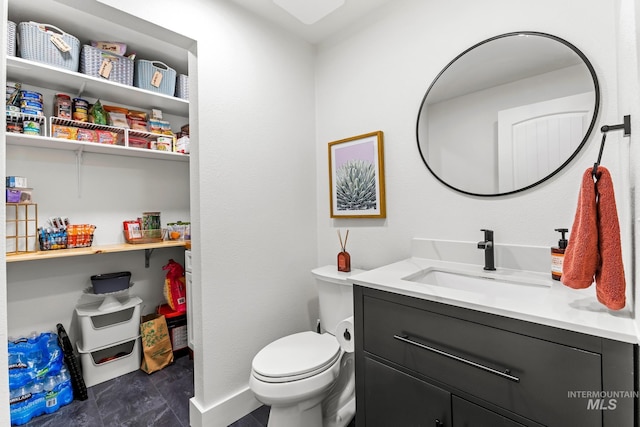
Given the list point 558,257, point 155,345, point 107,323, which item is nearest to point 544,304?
point 558,257

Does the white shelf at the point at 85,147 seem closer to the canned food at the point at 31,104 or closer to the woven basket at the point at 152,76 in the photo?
the canned food at the point at 31,104

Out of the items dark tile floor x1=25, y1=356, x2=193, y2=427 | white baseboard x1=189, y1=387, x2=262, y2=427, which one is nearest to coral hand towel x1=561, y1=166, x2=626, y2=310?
white baseboard x1=189, y1=387, x2=262, y2=427

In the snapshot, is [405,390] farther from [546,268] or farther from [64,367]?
[64,367]

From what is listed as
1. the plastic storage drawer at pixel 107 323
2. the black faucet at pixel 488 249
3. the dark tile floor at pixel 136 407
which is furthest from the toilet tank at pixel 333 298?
the plastic storage drawer at pixel 107 323

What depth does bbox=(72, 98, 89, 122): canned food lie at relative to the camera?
1.99 metres

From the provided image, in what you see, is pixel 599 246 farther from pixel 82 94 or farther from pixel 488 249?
pixel 82 94

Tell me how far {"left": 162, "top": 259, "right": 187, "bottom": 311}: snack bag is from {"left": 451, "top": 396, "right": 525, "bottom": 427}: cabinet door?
2168 mm

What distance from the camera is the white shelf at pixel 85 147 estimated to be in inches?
69.6

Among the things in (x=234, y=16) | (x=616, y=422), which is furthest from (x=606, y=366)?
(x=234, y=16)

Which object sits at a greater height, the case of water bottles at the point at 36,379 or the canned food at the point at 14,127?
the canned food at the point at 14,127

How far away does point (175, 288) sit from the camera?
2410mm

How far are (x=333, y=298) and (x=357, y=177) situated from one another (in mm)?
783

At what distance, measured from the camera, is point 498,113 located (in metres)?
1.35

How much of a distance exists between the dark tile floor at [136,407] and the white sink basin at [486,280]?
93 cm
